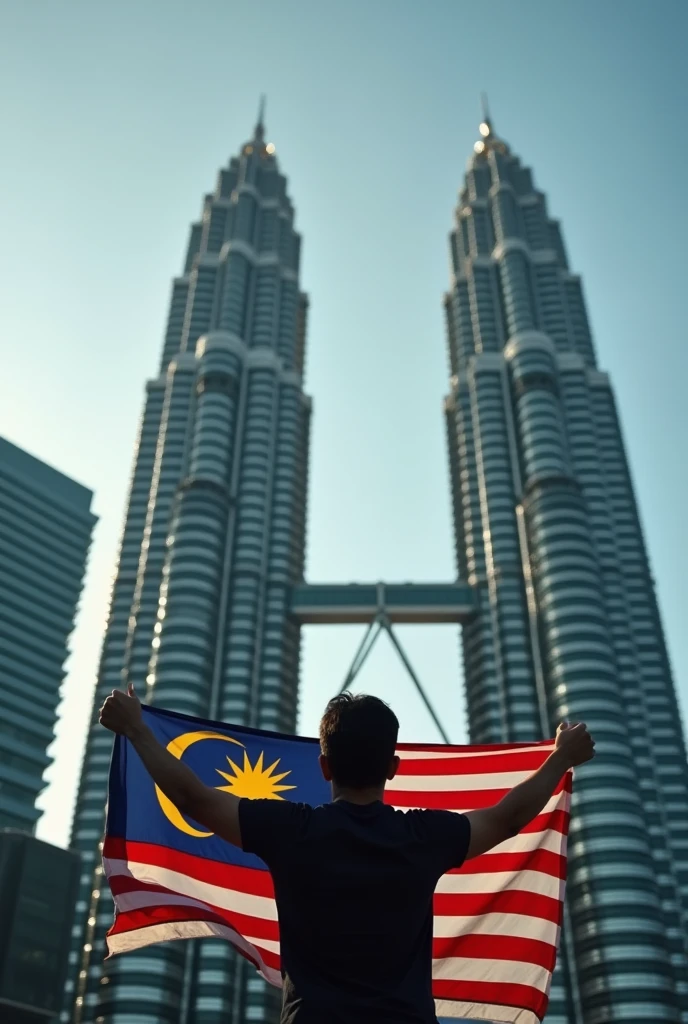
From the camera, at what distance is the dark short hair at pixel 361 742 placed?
15.3 ft

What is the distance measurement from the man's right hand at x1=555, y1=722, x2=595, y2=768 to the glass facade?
10826 cm

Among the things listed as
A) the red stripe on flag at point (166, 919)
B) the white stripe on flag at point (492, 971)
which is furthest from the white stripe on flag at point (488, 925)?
the red stripe on flag at point (166, 919)

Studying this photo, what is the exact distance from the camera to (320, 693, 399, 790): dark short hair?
15.3 feet

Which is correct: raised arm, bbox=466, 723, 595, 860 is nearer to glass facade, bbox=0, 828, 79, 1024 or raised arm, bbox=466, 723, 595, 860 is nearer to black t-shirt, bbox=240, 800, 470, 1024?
black t-shirt, bbox=240, 800, 470, 1024

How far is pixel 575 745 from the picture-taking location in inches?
202

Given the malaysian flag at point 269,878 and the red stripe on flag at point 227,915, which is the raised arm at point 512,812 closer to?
the malaysian flag at point 269,878

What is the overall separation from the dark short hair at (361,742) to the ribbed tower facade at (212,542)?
340 feet

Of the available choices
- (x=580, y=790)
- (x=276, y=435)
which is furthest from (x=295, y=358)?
(x=580, y=790)

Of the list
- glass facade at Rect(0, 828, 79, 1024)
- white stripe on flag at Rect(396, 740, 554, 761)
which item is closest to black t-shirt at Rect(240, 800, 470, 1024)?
white stripe on flag at Rect(396, 740, 554, 761)

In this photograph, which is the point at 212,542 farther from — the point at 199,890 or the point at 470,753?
the point at 199,890

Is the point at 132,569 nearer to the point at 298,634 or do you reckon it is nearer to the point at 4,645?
the point at 4,645

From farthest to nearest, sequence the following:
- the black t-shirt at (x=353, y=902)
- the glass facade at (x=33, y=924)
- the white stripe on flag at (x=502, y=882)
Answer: the glass facade at (x=33, y=924)
the white stripe on flag at (x=502, y=882)
the black t-shirt at (x=353, y=902)

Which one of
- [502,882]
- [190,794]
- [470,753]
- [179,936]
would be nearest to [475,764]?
[470,753]

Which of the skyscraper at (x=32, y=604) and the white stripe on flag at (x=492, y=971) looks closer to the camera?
the white stripe on flag at (x=492, y=971)
